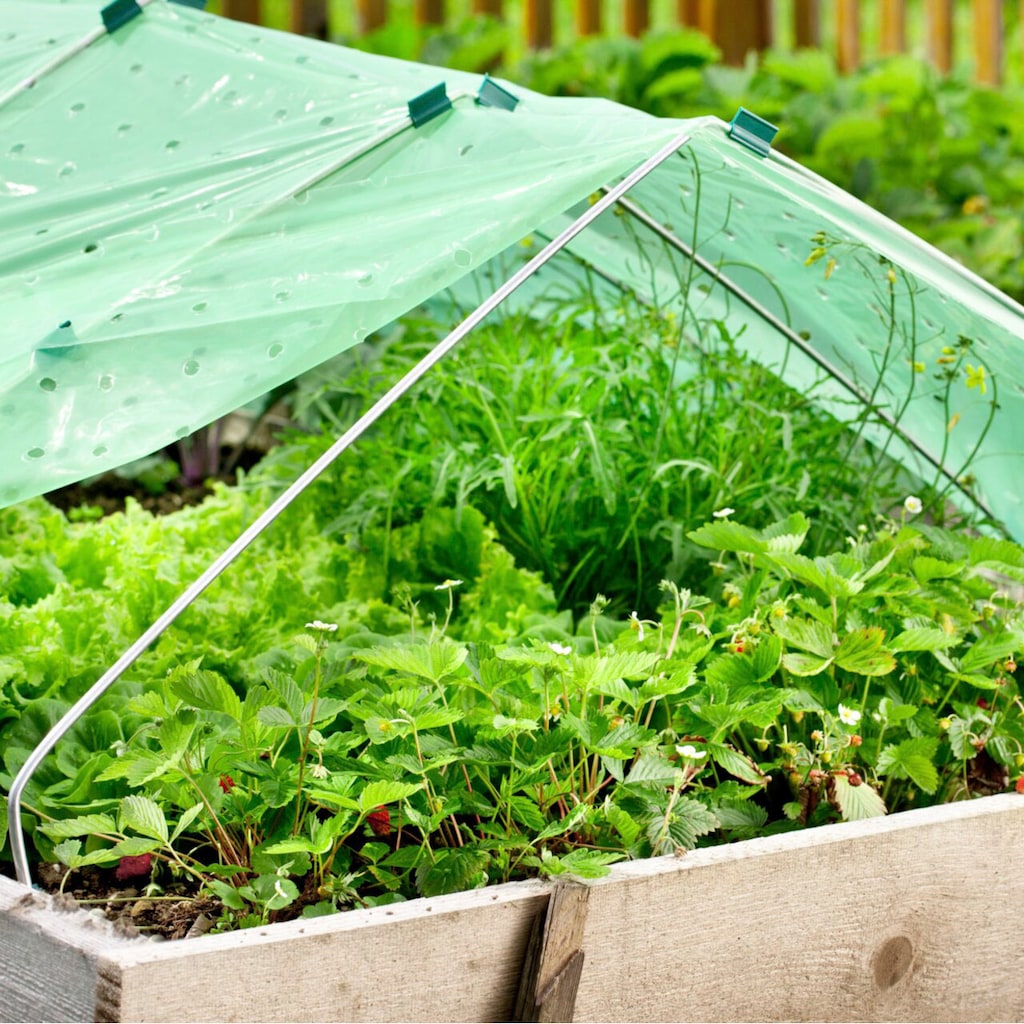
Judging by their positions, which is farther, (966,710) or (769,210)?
(769,210)

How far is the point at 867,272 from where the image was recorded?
197cm

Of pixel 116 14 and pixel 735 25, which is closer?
pixel 116 14

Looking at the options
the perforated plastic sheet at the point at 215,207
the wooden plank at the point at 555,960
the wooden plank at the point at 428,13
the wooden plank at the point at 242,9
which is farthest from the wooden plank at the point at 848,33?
the wooden plank at the point at 555,960

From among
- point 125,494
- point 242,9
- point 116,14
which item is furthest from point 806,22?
point 116,14

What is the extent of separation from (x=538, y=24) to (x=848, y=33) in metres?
1.54

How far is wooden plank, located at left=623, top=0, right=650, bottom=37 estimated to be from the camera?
4836 mm

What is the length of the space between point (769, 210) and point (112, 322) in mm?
990

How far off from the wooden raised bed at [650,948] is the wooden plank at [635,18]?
3.87m

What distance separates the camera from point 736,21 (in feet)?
16.2

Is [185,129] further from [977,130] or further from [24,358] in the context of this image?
[977,130]

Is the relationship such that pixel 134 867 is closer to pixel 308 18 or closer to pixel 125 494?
pixel 125 494

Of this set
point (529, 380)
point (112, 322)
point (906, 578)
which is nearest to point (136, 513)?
point (529, 380)

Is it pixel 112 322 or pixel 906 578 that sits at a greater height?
pixel 112 322

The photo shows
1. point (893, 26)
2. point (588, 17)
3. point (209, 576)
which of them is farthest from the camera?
point (893, 26)
